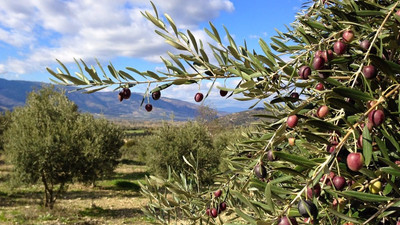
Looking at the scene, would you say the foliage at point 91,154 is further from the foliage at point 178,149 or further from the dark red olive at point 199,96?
the dark red olive at point 199,96

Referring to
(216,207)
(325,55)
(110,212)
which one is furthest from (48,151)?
(325,55)

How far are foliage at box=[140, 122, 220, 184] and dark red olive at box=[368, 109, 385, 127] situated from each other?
18.9m

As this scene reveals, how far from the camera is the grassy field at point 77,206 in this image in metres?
13.2

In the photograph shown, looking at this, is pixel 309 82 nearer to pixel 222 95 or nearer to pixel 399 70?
pixel 399 70

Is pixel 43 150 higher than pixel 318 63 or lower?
lower

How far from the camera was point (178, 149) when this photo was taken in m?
20.9

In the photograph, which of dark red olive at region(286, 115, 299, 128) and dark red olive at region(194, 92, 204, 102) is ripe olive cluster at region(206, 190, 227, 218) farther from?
dark red olive at region(286, 115, 299, 128)

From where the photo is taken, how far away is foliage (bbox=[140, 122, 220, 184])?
2025 centimetres

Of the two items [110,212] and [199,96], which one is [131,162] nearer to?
[110,212]

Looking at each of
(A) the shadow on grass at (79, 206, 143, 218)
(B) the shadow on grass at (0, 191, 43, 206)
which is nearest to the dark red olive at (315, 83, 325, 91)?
(A) the shadow on grass at (79, 206, 143, 218)

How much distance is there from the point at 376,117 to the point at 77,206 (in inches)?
711

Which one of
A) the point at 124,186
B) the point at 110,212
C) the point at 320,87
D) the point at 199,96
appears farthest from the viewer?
the point at 124,186

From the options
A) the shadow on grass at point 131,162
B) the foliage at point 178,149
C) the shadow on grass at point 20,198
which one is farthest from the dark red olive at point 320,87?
the shadow on grass at point 131,162

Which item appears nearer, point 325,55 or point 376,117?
point 376,117
